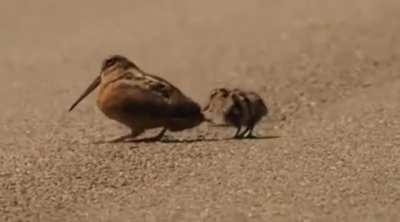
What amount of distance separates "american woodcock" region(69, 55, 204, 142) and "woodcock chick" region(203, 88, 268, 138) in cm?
32

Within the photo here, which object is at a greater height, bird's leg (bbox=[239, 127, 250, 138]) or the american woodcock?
the american woodcock

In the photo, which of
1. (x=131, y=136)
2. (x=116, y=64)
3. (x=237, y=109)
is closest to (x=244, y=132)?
(x=237, y=109)

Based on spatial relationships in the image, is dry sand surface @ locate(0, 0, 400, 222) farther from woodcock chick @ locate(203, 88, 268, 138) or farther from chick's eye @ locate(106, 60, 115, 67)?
chick's eye @ locate(106, 60, 115, 67)

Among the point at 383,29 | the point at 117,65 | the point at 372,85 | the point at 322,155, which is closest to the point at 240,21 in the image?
the point at 383,29

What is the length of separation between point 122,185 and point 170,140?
1.53 metres

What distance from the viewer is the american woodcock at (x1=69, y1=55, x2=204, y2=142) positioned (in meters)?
9.86

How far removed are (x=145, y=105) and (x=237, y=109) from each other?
79 centimetres

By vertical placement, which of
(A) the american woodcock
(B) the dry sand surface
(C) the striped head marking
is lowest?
(B) the dry sand surface

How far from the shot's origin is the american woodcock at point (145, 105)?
9859mm

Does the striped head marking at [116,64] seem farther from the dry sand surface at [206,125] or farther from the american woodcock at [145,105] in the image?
the dry sand surface at [206,125]

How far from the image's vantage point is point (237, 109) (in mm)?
10328

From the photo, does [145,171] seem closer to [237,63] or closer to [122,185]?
[122,185]

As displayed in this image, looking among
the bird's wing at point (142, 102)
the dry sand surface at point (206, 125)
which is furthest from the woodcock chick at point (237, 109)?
the bird's wing at point (142, 102)

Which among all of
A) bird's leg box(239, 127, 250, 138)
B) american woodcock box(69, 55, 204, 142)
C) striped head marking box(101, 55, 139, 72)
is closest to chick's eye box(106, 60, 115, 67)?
striped head marking box(101, 55, 139, 72)
